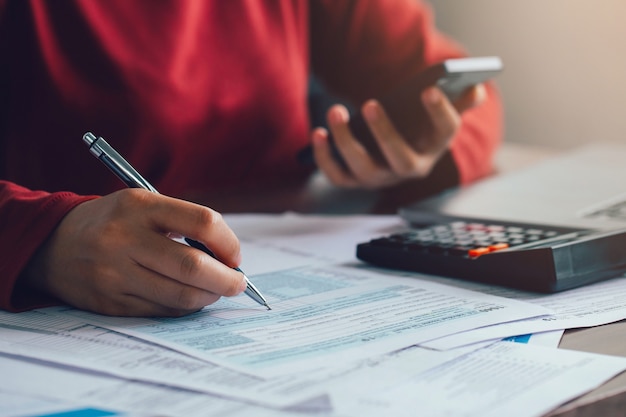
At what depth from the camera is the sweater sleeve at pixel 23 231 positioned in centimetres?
50

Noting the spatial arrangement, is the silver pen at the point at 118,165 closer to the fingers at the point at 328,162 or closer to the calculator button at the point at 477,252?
the calculator button at the point at 477,252

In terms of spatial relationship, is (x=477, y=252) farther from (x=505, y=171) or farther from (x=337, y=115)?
(x=505, y=171)

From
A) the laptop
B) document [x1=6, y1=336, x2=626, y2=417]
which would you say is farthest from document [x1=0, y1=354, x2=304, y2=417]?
the laptop

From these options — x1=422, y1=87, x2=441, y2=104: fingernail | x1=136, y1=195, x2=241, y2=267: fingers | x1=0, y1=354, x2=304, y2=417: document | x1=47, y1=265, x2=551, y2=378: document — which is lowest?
x1=0, y1=354, x2=304, y2=417: document

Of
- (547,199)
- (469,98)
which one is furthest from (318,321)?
(469,98)

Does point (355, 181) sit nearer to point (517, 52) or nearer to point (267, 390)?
point (267, 390)

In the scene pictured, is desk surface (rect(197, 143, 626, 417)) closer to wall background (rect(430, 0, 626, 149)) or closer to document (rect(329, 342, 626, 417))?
document (rect(329, 342, 626, 417))

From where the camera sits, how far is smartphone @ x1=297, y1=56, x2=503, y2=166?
81 centimetres

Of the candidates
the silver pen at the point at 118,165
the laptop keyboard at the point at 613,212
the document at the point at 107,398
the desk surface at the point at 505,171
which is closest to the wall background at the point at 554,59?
the desk surface at the point at 505,171

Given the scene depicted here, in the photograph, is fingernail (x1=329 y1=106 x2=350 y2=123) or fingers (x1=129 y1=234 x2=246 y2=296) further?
fingernail (x1=329 y1=106 x2=350 y2=123)

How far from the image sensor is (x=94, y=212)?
51 cm

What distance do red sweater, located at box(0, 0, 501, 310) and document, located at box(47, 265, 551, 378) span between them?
0.47m

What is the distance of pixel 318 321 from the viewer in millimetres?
468

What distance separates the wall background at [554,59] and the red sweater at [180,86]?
1.97 ft
